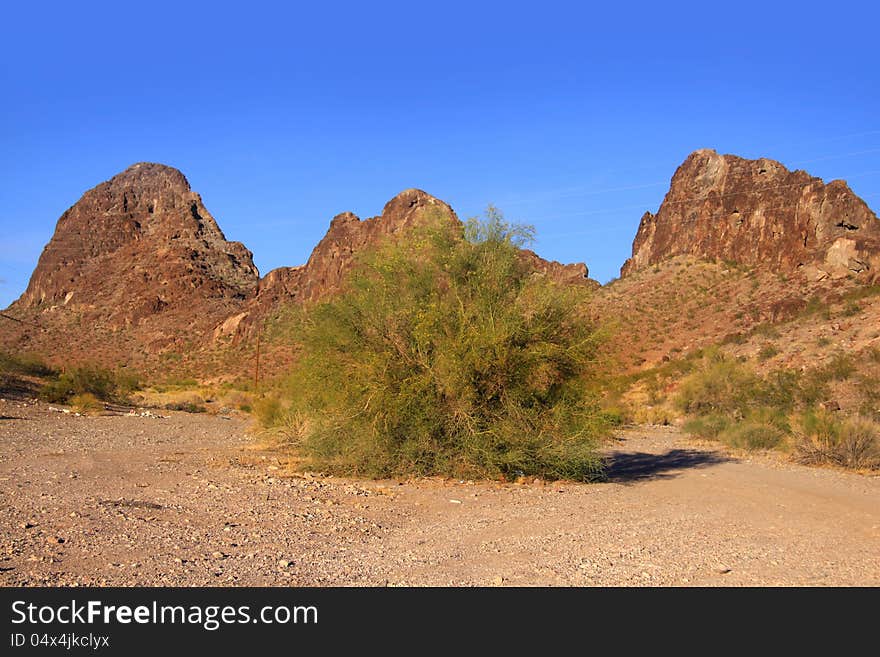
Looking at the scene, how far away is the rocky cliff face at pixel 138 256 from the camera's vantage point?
96.1 meters

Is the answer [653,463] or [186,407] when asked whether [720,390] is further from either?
[186,407]

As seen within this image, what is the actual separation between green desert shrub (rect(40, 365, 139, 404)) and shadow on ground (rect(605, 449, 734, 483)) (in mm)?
26578

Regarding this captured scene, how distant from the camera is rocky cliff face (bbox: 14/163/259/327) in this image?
315 ft

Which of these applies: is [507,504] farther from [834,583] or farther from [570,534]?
[834,583]

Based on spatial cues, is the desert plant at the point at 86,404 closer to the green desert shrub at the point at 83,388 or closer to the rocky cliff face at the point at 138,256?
the green desert shrub at the point at 83,388

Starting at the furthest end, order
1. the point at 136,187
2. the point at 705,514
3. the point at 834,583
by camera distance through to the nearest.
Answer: the point at 136,187 → the point at 705,514 → the point at 834,583

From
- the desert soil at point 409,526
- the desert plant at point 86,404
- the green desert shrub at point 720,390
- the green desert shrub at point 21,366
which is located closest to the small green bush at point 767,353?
the green desert shrub at point 720,390

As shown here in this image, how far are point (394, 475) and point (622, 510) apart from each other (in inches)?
209

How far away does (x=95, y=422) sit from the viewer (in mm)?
29453

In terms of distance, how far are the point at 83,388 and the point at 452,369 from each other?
2970 cm

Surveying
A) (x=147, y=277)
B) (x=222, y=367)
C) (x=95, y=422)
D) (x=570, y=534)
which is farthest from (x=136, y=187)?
(x=570, y=534)

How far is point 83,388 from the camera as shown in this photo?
38.9m

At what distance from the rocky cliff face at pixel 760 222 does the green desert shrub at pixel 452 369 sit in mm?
45387

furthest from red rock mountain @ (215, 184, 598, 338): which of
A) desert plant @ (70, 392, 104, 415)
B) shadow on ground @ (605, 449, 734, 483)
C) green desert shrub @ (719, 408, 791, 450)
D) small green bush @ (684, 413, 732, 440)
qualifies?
shadow on ground @ (605, 449, 734, 483)
